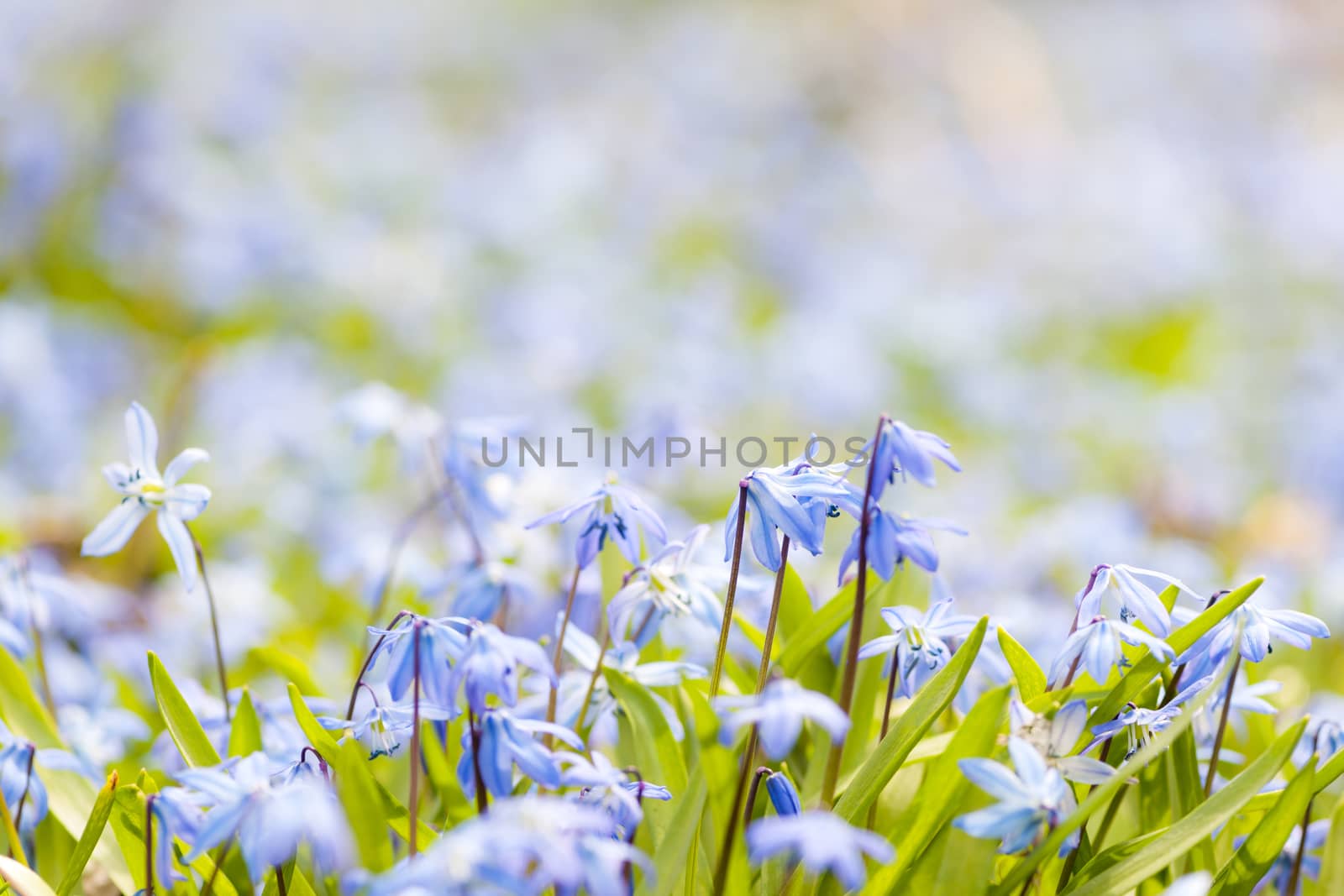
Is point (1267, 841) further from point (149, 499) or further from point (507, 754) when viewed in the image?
point (149, 499)

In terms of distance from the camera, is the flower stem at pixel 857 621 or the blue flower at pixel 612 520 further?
the blue flower at pixel 612 520

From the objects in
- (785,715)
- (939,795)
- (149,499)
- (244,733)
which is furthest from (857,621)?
(149,499)

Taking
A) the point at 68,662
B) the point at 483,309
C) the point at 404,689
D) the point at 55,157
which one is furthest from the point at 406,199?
the point at 404,689

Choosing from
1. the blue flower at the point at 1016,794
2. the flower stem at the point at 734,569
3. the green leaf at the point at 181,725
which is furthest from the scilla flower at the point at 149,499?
the blue flower at the point at 1016,794

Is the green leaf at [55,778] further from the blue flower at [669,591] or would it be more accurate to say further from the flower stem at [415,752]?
the blue flower at [669,591]

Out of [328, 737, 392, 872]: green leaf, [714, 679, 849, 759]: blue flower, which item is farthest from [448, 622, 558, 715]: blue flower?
[714, 679, 849, 759]: blue flower

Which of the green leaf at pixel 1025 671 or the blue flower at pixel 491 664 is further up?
the blue flower at pixel 491 664
